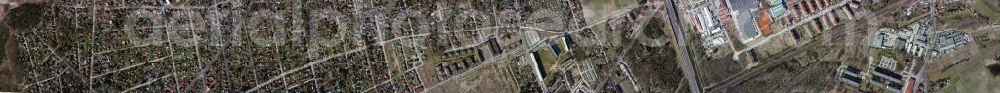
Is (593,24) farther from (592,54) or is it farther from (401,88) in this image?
(401,88)

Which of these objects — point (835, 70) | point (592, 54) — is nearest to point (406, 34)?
point (592, 54)

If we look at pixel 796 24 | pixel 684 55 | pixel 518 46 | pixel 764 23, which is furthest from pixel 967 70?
pixel 518 46

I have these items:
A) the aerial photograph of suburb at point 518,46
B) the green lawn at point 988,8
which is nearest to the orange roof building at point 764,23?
the aerial photograph of suburb at point 518,46

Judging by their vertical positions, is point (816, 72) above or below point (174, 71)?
below

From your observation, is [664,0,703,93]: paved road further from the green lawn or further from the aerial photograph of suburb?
the green lawn

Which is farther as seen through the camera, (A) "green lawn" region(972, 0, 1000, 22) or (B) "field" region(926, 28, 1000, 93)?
(B) "field" region(926, 28, 1000, 93)

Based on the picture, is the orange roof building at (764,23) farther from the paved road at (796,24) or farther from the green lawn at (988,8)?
the green lawn at (988,8)

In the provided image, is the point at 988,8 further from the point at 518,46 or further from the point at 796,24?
the point at 518,46

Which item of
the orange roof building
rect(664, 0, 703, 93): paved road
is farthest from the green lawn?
rect(664, 0, 703, 93): paved road
